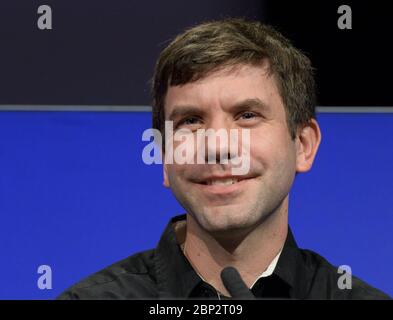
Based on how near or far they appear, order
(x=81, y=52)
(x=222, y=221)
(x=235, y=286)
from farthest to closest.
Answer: (x=81, y=52)
(x=222, y=221)
(x=235, y=286)

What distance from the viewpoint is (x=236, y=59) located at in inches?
49.4

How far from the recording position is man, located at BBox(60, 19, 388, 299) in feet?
4.01

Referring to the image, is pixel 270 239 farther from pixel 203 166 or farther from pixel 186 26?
pixel 186 26

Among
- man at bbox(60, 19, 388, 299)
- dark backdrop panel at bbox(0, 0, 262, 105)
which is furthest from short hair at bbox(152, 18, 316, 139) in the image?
dark backdrop panel at bbox(0, 0, 262, 105)

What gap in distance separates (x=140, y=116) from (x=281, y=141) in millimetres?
329

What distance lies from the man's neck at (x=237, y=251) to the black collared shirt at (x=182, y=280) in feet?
0.05

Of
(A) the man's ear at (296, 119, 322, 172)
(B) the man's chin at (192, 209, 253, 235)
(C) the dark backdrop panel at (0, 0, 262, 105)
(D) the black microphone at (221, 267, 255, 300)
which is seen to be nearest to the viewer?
(D) the black microphone at (221, 267, 255, 300)

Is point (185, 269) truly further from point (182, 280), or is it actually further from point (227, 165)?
point (227, 165)

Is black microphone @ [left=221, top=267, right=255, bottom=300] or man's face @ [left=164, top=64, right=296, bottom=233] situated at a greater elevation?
man's face @ [left=164, top=64, right=296, bottom=233]

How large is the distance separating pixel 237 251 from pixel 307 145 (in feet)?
0.76

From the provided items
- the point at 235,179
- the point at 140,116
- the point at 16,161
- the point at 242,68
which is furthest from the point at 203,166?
the point at 16,161

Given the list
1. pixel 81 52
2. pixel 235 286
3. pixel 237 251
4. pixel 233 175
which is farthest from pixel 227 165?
pixel 81 52

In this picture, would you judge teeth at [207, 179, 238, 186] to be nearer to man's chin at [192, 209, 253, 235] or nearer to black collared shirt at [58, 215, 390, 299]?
man's chin at [192, 209, 253, 235]
